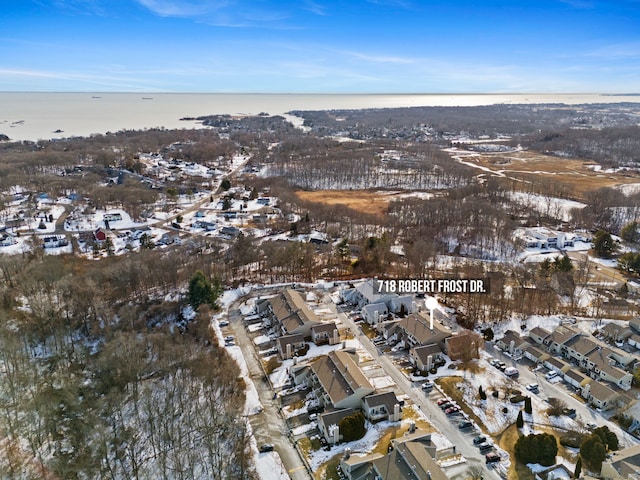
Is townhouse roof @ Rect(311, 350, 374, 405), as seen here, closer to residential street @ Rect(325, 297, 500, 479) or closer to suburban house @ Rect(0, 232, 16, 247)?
residential street @ Rect(325, 297, 500, 479)

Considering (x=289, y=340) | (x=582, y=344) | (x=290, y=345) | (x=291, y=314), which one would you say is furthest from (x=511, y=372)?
(x=291, y=314)

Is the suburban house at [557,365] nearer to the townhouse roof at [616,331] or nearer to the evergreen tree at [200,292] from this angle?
the townhouse roof at [616,331]

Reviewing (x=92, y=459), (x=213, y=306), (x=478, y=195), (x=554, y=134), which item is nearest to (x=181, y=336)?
(x=213, y=306)

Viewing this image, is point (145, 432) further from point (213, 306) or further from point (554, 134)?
point (554, 134)

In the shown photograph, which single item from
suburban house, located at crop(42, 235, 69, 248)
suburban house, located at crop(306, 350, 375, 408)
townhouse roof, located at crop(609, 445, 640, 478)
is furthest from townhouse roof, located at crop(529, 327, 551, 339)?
suburban house, located at crop(42, 235, 69, 248)

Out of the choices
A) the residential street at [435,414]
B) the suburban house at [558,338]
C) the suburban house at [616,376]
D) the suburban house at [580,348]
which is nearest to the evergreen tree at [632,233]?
the suburban house at [558,338]

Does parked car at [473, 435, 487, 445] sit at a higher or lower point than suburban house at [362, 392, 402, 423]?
lower
